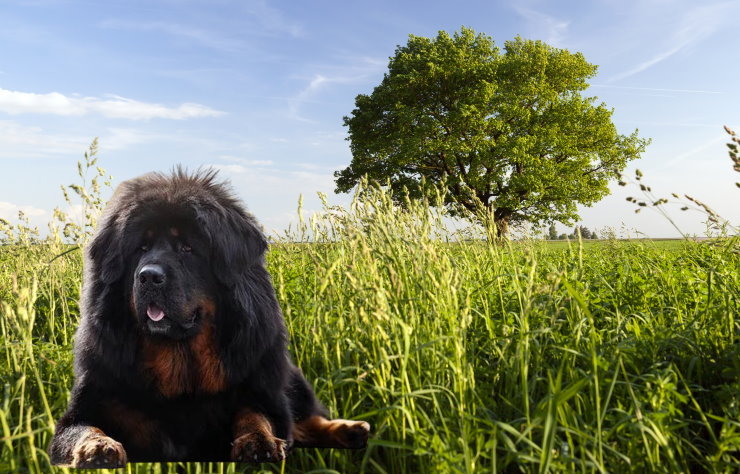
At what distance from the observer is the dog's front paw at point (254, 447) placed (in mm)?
1577

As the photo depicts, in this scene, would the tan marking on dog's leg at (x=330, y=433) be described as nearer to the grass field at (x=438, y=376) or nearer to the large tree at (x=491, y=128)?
the grass field at (x=438, y=376)

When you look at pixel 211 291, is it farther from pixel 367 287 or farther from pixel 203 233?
pixel 367 287

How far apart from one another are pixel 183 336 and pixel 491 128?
26.6m

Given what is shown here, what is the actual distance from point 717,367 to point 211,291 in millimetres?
3000

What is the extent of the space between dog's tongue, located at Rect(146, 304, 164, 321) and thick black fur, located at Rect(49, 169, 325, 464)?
21 millimetres

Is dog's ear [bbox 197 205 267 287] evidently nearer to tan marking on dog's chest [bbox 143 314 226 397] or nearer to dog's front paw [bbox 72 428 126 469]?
tan marking on dog's chest [bbox 143 314 226 397]

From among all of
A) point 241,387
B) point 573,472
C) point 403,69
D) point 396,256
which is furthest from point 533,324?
point 403,69

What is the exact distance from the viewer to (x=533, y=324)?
355 cm

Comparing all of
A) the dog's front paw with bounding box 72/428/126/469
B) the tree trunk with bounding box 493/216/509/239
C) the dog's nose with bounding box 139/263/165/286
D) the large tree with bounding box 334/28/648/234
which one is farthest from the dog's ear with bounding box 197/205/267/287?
the large tree with bounding box 334/28/648/234

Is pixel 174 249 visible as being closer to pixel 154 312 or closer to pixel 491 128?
pixel 154 312

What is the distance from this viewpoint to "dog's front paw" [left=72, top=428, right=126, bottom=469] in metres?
1.48

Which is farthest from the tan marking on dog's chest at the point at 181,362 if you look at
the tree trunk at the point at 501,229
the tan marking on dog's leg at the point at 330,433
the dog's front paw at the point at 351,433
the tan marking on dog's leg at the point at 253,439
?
the tree trunk at the point at 501,229

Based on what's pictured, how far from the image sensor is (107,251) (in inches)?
62.9

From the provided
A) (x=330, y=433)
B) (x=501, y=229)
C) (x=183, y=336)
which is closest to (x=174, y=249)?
(x=183, y=336)
